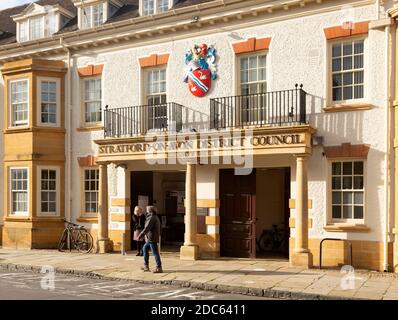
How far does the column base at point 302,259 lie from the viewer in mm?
12910

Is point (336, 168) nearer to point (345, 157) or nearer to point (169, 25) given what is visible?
point (345, 157)

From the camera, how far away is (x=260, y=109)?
14.3 meters

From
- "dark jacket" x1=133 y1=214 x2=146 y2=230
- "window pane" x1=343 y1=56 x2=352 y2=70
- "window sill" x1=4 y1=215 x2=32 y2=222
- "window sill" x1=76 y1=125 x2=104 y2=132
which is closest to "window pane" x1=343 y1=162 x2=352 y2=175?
"window pane" x1=343 y1=56 x2=352 y2=70

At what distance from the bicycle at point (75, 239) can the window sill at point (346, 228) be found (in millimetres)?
7761

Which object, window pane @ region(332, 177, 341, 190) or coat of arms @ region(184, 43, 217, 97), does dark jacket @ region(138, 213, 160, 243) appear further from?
window pane @ region(332, 177, 341, 190)

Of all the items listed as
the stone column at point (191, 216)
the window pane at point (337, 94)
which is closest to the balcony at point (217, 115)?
the window pane at point (337, 94)

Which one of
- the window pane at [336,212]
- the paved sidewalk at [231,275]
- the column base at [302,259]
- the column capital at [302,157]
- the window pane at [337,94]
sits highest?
the window pane at [337,94]

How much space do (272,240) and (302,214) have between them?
4132 mm

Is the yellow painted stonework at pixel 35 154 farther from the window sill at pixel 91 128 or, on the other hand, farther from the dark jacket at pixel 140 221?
the dark jacket at pixel 140 221

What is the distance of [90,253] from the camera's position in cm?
1625

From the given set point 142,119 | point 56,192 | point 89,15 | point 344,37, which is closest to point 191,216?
point 142,119

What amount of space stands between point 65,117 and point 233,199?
264 inches
